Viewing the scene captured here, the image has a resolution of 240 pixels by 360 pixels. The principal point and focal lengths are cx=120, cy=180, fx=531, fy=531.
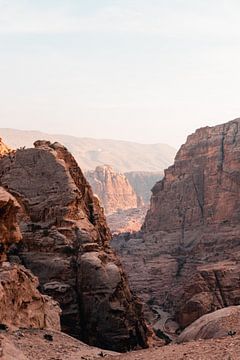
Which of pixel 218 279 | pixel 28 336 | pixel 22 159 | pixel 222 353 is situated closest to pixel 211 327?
pixel 222 353

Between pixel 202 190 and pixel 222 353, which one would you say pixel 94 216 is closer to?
pixel 222 353

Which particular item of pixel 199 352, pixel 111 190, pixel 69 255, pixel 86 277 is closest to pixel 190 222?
pixel 69 255

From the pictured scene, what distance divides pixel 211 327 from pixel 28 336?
8631 mm

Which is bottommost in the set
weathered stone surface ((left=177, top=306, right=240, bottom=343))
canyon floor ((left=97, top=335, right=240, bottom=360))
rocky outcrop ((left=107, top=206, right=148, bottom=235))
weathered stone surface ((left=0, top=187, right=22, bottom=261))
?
rocky outcrop ((left=107, top=206, right=148, bottom=235))

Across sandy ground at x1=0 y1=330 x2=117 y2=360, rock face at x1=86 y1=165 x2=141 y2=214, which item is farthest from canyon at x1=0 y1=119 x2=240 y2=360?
rock face at x1=86 y1=165 x2=141 y2=214

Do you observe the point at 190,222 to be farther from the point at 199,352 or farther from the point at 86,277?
the point at 199,352

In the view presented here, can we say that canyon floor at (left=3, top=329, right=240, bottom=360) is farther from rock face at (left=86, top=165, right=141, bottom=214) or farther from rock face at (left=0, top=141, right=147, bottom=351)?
rock face at (left=86, top=165, right=141, bottom=214)

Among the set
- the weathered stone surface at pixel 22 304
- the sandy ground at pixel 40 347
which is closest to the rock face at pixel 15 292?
the weathered stone surface at pixel 22 304

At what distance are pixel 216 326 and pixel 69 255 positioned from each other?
14.9 metres

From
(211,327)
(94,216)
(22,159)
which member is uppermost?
(22,159)

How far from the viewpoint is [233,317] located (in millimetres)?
25922

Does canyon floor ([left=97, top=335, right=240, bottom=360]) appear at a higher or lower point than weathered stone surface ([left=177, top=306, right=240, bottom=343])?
higher

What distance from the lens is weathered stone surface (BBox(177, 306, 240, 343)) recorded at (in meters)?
24.1

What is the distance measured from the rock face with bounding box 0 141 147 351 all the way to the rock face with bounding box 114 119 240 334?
28.4 metres
